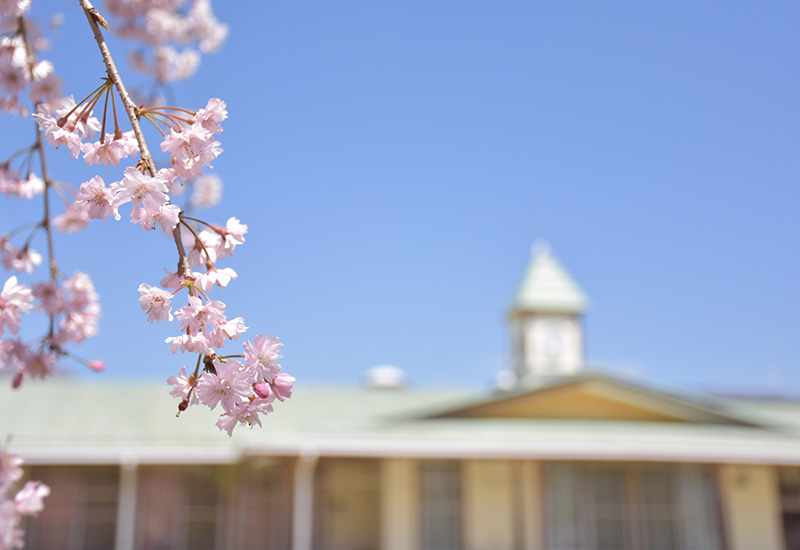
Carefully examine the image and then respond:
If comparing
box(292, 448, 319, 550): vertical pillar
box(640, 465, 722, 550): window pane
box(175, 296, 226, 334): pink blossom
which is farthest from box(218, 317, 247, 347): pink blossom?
box(640, 465, 722, 550): window pane

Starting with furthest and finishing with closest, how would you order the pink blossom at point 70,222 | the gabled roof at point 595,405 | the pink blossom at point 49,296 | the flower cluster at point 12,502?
the gabled roof at point 595,405 < the pink blossom at point 70,222 < the pink blossom at point 49,296 < the flower cluster at point 12,502

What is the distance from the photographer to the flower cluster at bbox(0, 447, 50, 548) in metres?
2.25

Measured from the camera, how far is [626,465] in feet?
45.8

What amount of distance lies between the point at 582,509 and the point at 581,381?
7.09 feet

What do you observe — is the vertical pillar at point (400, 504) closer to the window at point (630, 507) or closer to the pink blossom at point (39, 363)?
the window at point (630, 507)

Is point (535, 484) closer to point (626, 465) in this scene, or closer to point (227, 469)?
point (626, 465)

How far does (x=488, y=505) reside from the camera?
13984 mm

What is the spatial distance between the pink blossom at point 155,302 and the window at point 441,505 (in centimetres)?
1234

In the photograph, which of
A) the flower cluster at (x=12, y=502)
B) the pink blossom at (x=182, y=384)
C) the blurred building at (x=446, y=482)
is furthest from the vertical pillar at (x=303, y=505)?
the pink blossom at (x=182, y=384)

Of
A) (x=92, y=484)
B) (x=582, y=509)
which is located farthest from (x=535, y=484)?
(x=92, y=484)

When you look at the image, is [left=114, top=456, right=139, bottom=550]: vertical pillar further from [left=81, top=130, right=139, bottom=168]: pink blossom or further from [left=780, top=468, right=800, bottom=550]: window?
[left=81, top=130, right=139, bottom=168]: pink blossom

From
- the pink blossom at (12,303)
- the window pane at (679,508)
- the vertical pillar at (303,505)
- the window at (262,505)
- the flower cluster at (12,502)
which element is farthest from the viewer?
the window at (262,505)

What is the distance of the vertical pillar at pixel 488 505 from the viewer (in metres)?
13.8

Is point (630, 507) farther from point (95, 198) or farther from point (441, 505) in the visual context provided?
point (95, 198)
